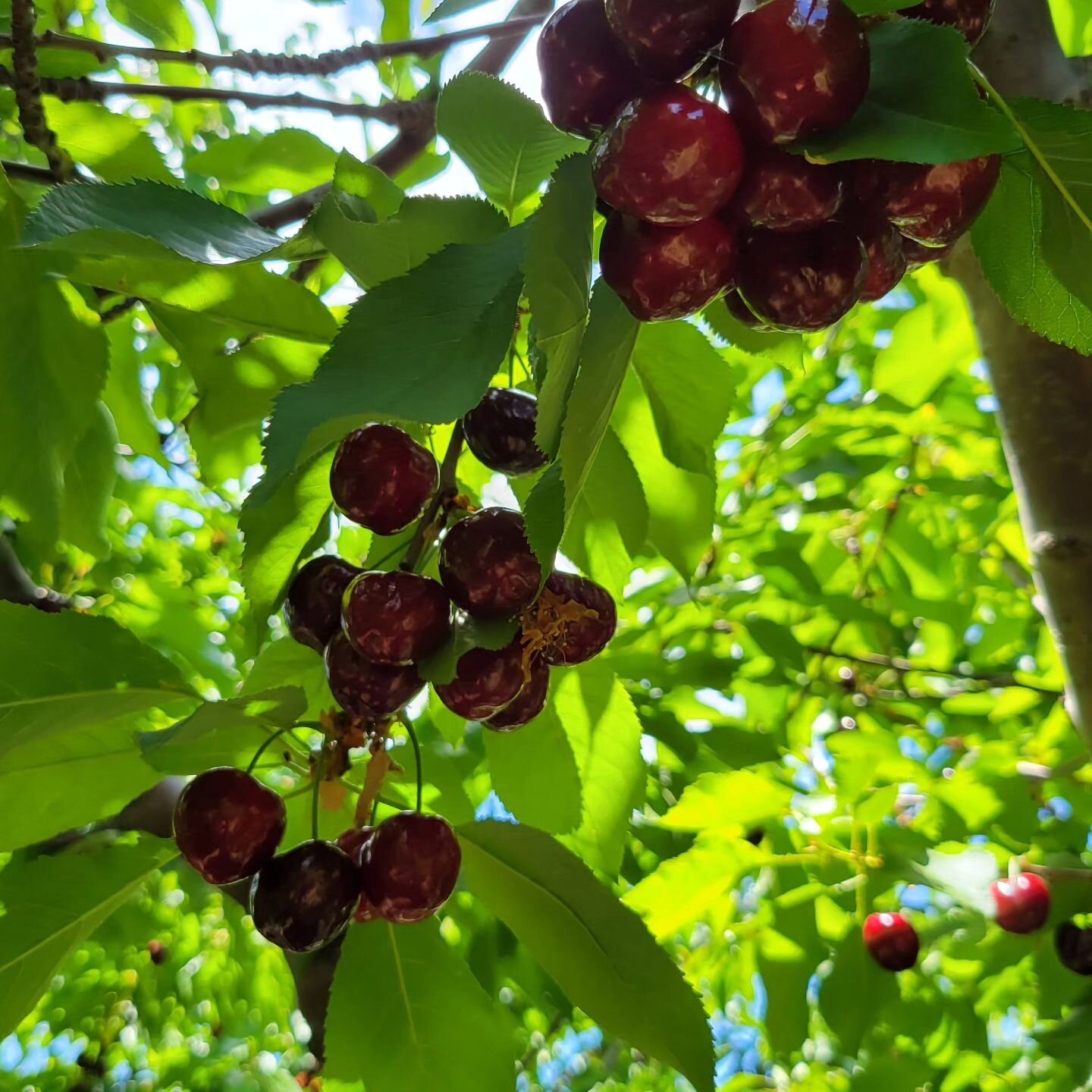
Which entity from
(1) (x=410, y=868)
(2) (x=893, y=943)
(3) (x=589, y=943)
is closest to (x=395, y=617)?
(1) (x=410, y=868)

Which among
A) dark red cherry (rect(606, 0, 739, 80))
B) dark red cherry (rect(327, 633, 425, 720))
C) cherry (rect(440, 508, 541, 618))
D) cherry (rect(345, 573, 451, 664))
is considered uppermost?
dark red cherry (rect(606, 0, 739, 80))

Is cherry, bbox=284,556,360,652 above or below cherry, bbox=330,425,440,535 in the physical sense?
below

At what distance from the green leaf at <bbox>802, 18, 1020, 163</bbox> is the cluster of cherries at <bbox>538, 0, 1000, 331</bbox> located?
0.01 metres

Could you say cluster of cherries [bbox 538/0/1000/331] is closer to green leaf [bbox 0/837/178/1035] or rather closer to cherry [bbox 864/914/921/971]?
green leaf [bbox 0/837/178/1035]

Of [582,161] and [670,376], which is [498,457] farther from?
[582,161]

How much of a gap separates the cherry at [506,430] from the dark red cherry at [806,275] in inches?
12.6

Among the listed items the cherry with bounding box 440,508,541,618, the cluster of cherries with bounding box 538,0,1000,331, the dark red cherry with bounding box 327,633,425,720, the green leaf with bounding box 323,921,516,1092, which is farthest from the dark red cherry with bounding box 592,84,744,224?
the green leaf with bounding box 323,921,516,1092

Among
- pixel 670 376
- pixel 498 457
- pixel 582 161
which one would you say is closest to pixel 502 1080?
pixel 498 457

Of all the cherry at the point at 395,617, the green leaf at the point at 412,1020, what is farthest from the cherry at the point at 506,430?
the green leaf at the point at 412,1020

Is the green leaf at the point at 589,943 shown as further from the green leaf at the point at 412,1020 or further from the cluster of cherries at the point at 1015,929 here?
the cluster of cherries at the point at 1015,929

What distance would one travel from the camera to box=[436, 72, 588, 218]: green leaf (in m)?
0.81

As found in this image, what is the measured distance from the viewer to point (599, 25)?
Result: 0.63 metres

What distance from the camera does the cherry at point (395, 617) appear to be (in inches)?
32.2

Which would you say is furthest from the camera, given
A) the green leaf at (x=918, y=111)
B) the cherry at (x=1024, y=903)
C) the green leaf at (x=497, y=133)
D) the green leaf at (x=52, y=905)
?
the cherry at (x=1024, y=903)
